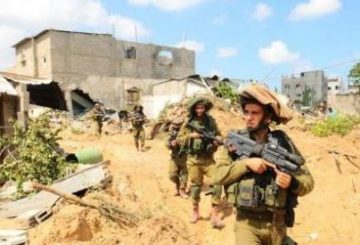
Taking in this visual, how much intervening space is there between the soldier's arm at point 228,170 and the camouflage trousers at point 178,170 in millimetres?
4614

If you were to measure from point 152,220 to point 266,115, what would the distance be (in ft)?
9.63

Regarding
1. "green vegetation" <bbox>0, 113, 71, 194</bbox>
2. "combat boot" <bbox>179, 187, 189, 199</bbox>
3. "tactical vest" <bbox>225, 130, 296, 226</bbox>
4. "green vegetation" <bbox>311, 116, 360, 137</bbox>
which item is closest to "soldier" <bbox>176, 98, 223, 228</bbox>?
"combat boot" <bbox>179, 187, 189, 199</bbox>

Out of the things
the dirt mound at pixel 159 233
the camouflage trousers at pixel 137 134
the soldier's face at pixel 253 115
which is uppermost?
the soldier's face at pixel 253 115

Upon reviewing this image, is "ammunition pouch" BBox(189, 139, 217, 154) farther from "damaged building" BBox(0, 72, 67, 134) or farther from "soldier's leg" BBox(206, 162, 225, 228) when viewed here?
"damaged building" BBox(0, 72, 67, 134)

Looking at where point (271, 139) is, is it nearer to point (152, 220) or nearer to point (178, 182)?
point (152, 220)

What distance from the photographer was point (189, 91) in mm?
25422

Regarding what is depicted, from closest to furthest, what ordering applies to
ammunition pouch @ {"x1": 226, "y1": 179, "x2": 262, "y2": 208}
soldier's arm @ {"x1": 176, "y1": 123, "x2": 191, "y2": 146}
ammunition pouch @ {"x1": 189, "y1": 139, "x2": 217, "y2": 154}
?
1. ammunition pouch @ {"x1": 226, "y1": 179, "x2": 262, "y2": 208}
2. ammunition pouch @ {"x1": 189, "y1": 139, "x2": 217, "y2": 154}
3. soldier's arm @ {"x1": 176, "y1": 123, "x2": 191, "y2": 146}

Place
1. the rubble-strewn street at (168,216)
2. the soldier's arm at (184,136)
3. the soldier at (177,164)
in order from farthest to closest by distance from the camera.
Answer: the soldier at (177,164), the soldier's arm at (184,136), the rubble-strewn street at (168,216)

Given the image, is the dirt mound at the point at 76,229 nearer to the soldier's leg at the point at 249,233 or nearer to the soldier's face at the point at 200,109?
the soldier's face at the point at 200,109

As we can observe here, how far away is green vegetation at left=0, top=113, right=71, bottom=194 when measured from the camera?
7.49 m

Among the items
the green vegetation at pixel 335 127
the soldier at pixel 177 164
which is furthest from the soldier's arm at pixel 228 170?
the green vegetation at pixel 335 127

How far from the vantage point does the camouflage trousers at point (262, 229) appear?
3205 mm

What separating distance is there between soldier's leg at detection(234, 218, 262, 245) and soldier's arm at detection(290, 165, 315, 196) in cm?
34

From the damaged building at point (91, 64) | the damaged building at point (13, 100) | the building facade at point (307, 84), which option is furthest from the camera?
the building facade at point (307, 84)
